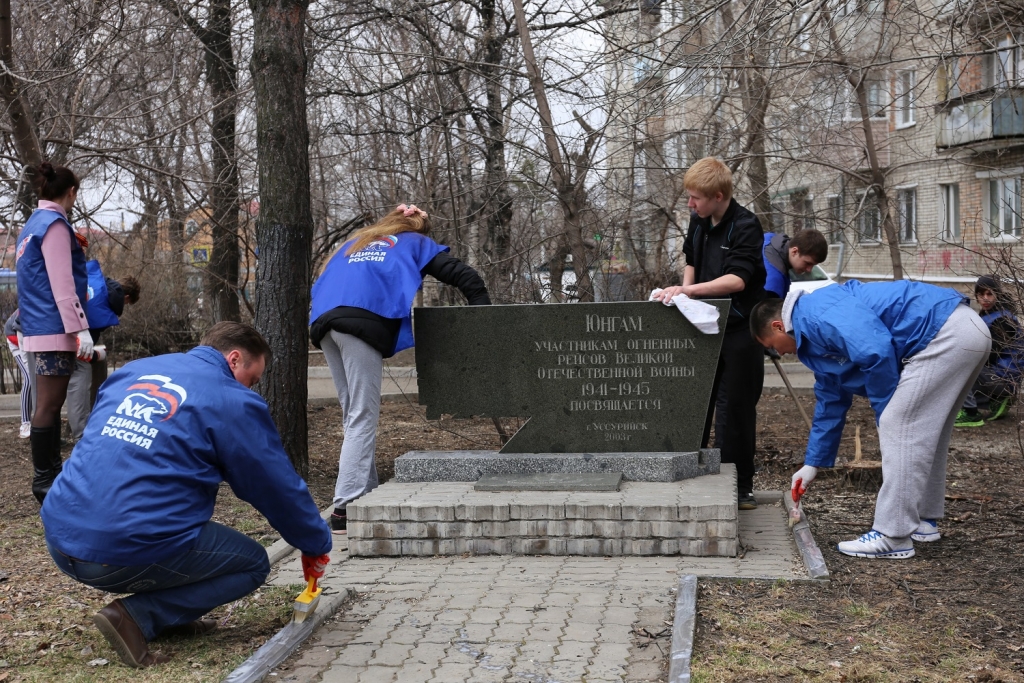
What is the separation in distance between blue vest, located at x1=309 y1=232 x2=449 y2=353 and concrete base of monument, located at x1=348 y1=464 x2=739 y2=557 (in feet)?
2.88

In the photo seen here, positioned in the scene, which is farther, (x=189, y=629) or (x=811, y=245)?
(x=811, y=245)

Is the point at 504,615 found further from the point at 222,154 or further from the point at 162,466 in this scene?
the point at 222,154

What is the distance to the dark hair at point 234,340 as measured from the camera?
3.75 m

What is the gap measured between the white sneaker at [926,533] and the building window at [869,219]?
A: 6559 millimetres

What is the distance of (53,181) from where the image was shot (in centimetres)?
586

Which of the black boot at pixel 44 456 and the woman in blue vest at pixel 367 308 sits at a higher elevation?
the woman in blue vest at pixel 367 308

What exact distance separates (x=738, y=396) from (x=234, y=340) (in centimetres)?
287

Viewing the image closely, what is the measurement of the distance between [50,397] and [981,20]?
242 inches

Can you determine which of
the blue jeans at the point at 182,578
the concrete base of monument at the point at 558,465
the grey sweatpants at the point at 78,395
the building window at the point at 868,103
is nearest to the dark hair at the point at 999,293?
the concrete base of monument at the point at 558,465

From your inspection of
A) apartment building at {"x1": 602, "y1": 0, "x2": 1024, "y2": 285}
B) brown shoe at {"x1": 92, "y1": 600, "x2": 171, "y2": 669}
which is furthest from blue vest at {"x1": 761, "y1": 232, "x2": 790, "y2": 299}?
brown shoe at {"x1": 92, "y1": 600, "x2": 171, "y2": 669}

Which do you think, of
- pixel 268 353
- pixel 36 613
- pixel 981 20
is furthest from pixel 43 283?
pixel 981 20

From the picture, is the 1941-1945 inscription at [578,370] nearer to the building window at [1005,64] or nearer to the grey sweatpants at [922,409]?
the grey sweatpants at [922,409]

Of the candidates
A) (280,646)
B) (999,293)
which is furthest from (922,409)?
(280,646)

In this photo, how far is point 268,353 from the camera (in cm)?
389
